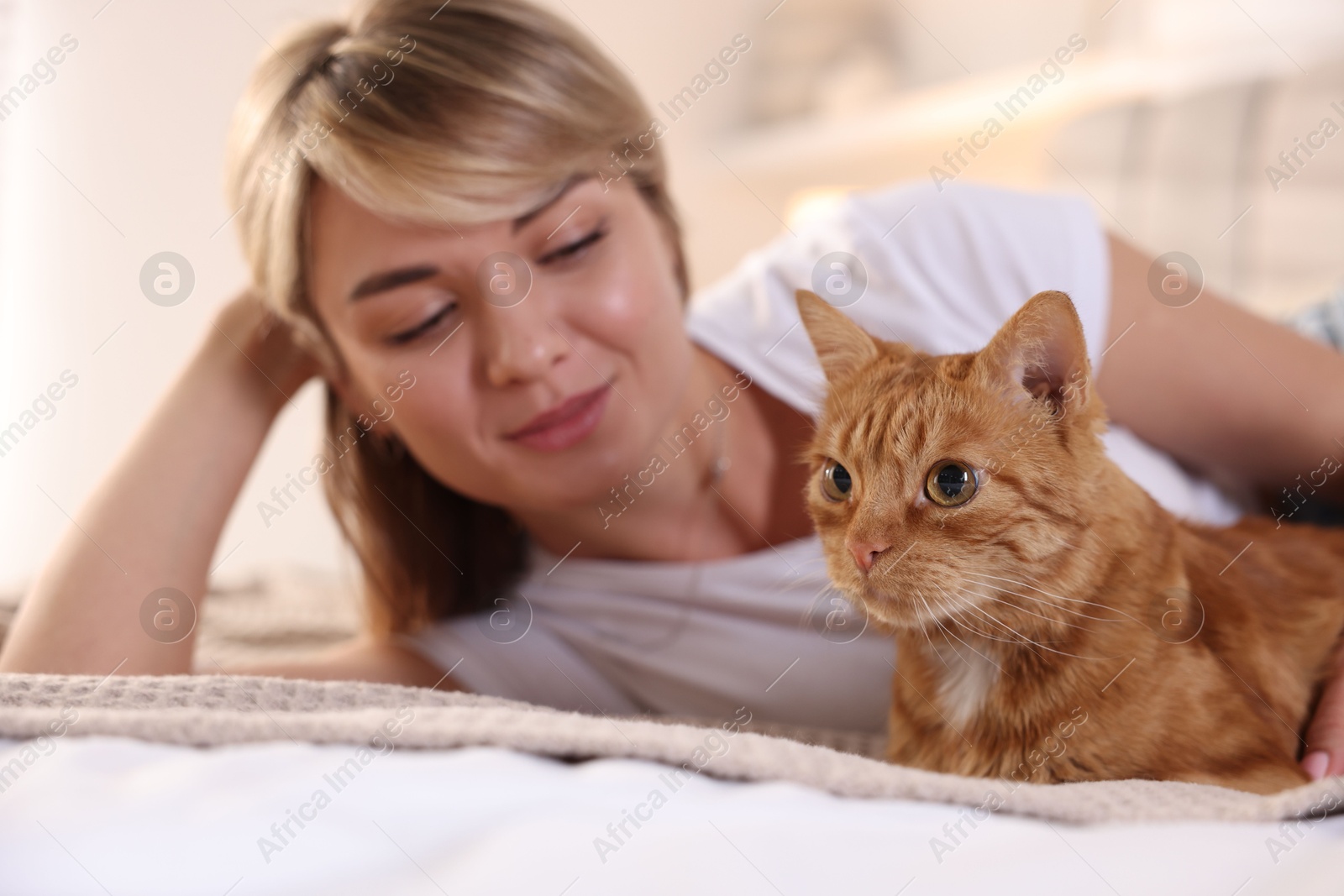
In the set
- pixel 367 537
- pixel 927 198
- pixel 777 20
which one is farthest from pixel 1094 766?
pixel 777 20

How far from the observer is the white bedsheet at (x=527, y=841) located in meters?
0.50

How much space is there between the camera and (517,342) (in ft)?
3.47

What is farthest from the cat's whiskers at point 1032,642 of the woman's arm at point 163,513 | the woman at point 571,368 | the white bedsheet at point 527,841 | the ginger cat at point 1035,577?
the woman's arm at point 163,513

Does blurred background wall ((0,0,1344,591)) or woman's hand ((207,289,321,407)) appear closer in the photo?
woman's hand ((207,289,321,407))

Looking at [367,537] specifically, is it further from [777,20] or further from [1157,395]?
[777,20]

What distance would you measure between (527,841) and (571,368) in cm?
67

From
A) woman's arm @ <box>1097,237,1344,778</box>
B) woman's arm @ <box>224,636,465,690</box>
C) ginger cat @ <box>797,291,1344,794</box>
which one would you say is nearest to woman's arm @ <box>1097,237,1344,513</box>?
woman's arm @ <box>1097,237,1344,778</box>

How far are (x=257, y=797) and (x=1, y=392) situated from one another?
3.31 meters

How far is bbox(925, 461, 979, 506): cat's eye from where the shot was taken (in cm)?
58

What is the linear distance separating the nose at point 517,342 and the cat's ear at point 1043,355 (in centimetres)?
59

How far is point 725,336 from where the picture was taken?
1.47m

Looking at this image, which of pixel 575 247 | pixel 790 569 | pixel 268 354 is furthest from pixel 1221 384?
pixel 268 354

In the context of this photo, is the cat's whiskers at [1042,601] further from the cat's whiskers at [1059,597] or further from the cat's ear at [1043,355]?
the cat's ear at [1043,355]

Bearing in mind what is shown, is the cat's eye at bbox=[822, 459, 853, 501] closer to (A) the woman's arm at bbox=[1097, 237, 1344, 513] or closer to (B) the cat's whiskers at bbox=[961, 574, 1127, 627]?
(B) the cat's whiskers at bbox=[961, 574, 1127, 627]
